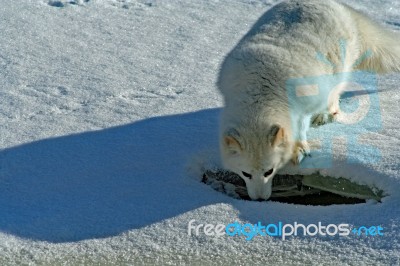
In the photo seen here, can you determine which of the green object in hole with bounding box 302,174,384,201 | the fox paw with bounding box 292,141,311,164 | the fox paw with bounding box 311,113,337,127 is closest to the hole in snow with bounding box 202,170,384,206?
the green object in hole with bounding box 302,174,384,201

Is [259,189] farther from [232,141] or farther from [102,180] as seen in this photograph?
[102,180]

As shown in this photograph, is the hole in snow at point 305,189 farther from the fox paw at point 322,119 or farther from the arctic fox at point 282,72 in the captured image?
the fox paw at point 322,119

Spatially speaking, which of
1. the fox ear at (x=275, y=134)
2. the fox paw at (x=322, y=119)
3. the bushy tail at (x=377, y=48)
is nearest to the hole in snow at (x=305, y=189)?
the fox ear at (x=275, y=134)

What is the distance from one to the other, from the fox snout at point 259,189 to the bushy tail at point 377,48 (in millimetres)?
1750

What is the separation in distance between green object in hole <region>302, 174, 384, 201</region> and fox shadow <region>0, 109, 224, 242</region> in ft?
2.36

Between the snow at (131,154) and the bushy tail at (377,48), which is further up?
the bushy tail at (377,48)

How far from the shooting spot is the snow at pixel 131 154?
3340 millimetres

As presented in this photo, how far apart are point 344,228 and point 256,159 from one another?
771mm

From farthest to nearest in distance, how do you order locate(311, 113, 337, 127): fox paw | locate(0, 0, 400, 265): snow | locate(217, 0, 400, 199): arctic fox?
1. locate(311, 113, 337, 127): fox paw
2. locate(217, 0, 400, 199): arctic fox
3. locate(0, 0, 400, 265): snow

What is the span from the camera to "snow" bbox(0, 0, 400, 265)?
3340 millimetres

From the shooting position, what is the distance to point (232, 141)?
3.94 meters

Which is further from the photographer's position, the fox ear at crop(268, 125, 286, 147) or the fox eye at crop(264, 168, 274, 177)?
the fox eye at crop(264, 168, 274, 177)

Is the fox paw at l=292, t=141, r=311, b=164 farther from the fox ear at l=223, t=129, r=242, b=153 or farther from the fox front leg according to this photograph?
the fox ear at l=223, t=129, r=242, b=153

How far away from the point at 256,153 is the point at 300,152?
1.31 ft
